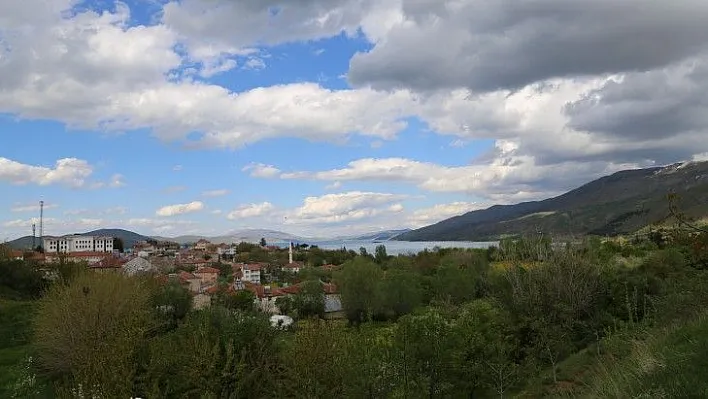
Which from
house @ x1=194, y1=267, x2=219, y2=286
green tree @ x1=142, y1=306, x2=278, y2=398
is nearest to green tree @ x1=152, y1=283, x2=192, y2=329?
green tree @ x1=142, y1=306, x2=278, y2=398

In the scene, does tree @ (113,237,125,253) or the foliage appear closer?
the foliage

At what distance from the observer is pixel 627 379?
27.5 feet

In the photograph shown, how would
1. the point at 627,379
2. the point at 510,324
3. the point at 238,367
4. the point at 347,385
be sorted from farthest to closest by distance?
the point at 510,324
the point at 238,367
the point at 347,385
the point at 627,379

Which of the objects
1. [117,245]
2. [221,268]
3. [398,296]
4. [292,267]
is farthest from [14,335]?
[117,245]

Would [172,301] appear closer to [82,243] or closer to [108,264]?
[108,264]

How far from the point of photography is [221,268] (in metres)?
125

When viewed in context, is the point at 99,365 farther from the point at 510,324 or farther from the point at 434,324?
the point at 510,324

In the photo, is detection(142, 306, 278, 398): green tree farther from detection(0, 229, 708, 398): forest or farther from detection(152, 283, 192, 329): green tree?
detection(152, 283, 192, 329): green tree

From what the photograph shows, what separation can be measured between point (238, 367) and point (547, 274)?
A: 18.0 meters

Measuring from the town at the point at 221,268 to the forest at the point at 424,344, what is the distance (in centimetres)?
726

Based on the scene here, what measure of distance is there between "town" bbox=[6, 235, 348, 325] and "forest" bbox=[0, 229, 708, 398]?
286 inches

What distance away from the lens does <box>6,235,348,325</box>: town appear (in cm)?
6669

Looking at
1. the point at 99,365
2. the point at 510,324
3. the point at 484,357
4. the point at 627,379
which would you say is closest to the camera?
the point at 627,379

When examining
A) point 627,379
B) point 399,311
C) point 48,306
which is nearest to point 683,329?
point 627,379
